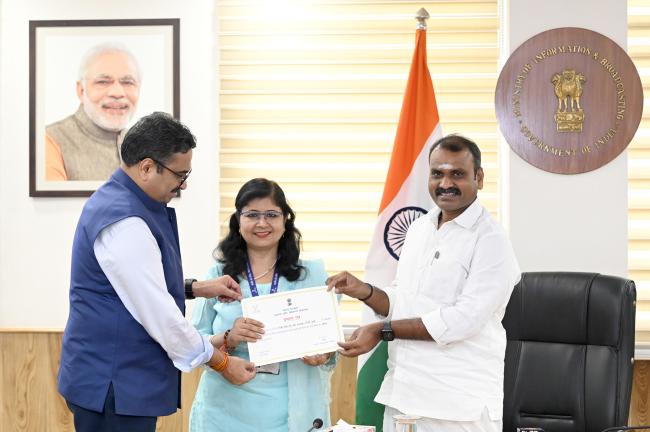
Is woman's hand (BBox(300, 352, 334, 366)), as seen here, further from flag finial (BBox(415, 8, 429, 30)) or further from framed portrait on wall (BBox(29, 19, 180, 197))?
framed portrait on wall (BBox(29, 19, 180, 197))

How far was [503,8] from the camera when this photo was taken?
13.2ft

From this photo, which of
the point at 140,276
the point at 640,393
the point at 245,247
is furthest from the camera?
the point at 640,393

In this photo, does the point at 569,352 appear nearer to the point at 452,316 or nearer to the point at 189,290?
the point at 452,316

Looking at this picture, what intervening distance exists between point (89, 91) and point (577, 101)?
92.6 inches

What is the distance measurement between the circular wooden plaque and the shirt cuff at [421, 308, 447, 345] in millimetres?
1350

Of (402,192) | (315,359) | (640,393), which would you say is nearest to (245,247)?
(315,359)

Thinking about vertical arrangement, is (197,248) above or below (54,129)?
below

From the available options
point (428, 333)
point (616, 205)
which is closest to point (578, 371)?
point (428, 333)

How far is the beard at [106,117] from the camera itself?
416cm

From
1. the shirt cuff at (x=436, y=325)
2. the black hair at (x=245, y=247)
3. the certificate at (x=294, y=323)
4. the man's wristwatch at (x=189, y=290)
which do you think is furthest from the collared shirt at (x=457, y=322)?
the man's wristwatch at (x=189, y=290)

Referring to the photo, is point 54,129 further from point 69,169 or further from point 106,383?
point 106,383

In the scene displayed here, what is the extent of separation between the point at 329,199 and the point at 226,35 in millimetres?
968

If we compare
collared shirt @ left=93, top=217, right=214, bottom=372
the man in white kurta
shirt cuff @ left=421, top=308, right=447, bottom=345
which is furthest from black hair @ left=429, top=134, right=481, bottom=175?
collared shirt @ left=93, top=217, right=214, bottom=372

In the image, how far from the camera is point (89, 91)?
4.17 m
